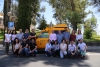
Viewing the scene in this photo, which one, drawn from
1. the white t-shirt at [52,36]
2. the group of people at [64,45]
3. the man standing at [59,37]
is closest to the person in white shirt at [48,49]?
the group of people at [64,45]

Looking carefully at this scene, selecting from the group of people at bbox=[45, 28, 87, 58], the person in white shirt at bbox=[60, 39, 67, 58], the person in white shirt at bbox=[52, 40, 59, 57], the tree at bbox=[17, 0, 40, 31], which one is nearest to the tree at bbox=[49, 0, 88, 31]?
the tree at bbox=[17, 0, 40, 31]

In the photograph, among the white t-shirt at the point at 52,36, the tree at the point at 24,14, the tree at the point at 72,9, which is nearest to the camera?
the white t-shirt at the point at 52,36

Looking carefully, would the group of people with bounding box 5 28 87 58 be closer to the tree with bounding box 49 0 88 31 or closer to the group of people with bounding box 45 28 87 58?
the group of people with bounding box 45 28 87 58

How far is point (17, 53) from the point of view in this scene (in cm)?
1333

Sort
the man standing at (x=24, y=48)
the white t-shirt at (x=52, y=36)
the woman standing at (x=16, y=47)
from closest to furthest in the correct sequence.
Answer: the man standing at (x=24, y=48) → the woman standing at (x=16, y=47) → the white t-shirt at (x=52, y=36)

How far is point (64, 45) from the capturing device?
12.8 meters

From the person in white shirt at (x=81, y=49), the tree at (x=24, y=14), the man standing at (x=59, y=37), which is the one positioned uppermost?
the tree at (x=24, y=14)

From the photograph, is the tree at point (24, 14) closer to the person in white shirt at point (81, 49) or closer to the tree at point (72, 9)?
the tree at point (72, 9)

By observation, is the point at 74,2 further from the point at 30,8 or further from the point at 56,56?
the point at 56,56

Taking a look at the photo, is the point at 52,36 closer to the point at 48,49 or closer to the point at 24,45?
the point at 48,49

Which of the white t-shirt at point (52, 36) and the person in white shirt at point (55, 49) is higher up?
the white t-shirt at point (52, 36)

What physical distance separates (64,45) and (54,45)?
81 cm

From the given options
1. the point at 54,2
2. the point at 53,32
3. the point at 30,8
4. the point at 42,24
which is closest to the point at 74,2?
the point at 54,2

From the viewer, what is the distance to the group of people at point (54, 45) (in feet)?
42.1
